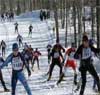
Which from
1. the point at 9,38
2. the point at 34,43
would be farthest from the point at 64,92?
the point at 9,38

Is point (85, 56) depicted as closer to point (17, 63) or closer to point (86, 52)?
point (86, 52)

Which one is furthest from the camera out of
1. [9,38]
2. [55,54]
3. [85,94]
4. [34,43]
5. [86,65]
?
[9,38]

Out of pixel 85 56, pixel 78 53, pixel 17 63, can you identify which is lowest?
pixel 17 63

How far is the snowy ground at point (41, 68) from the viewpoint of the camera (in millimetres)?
16295

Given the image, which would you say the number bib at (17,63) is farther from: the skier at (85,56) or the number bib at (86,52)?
the number bib at (86,52)

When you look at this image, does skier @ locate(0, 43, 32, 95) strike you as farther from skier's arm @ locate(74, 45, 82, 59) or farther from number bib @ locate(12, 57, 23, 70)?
skier's arm @ locate(74, 45, 82, 59)

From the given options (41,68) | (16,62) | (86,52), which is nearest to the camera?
(86,52)

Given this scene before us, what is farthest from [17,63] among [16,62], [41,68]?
[41,68]

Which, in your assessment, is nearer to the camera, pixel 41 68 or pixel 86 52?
pixel 86 52

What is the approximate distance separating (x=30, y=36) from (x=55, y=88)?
3941cm

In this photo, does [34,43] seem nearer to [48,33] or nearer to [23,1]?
[48,33]

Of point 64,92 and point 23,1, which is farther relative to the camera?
point 23,1

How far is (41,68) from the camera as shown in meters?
27.9

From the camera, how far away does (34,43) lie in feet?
165
